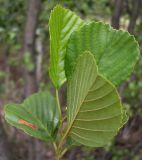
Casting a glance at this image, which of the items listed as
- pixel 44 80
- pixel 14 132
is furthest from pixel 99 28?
pixel 44 80

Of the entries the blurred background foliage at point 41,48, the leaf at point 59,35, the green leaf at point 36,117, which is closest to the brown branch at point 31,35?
the blurred background foliage at point 41,48

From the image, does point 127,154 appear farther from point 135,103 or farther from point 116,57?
point 116,57

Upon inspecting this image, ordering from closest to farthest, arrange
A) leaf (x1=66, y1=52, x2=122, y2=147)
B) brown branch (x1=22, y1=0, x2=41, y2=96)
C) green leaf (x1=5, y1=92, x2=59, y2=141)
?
leaf (x1=66, y1=52, x2=122, y2=147), green leaf (x1=5, y1=92, x2=59, y2=141), brown branch (x1=22, y1=0, x2=41, y2=96)

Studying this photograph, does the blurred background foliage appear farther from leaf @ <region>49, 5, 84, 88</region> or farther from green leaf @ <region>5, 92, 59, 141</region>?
leaf @ <region>49, 5, 84, 88</region>

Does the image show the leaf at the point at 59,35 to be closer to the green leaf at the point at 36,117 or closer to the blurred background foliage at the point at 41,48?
the green leaf at the point at 36,117

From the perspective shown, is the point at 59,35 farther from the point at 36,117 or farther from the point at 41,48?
the point at 41,48

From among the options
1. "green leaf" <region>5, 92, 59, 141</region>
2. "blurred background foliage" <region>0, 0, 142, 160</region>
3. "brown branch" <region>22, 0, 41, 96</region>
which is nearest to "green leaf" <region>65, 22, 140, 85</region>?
"green leaf" <region>5, 92, 59, 141</region>
